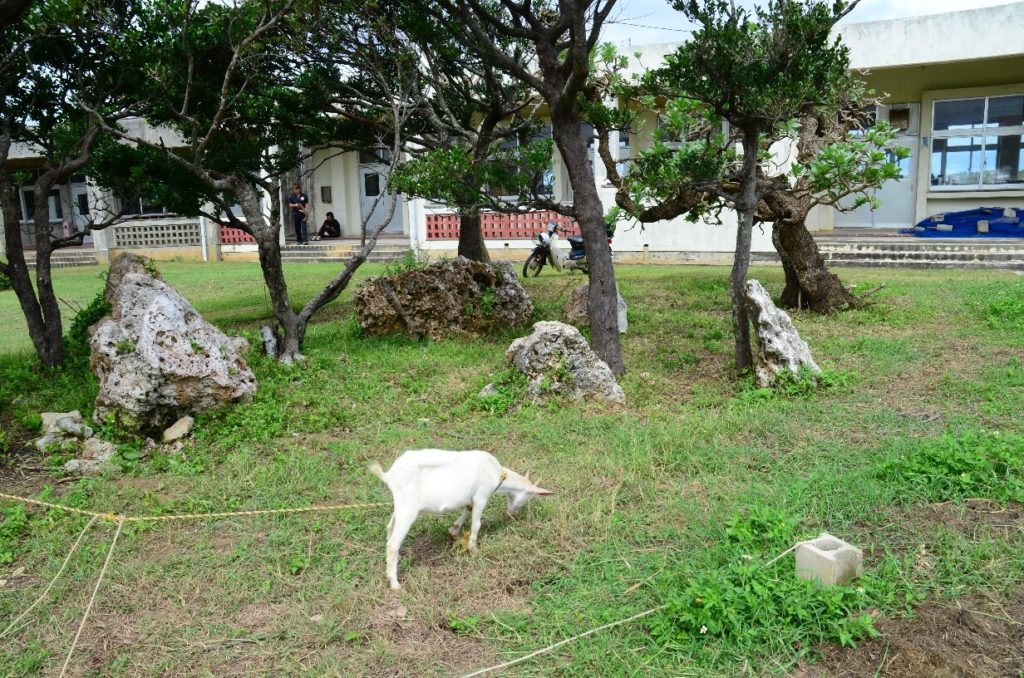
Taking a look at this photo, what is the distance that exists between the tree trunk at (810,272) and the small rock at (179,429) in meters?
6.52

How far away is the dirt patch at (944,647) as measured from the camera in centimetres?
275

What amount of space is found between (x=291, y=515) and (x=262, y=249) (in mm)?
4233

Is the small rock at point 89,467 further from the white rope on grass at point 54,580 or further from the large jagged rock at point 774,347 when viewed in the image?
the large jagged rock at point 774,347

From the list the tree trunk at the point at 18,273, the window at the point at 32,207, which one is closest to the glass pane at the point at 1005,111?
the tree trunk at the point at 18,273

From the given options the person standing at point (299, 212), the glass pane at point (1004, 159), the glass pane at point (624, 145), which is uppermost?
the glass pane at point (624, 145)

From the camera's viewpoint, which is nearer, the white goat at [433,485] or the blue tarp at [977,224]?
the white goat at [433,485]

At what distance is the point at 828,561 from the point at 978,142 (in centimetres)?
1588

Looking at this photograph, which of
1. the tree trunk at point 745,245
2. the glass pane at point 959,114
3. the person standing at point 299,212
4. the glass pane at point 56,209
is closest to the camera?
the tree trunk at point 745,245

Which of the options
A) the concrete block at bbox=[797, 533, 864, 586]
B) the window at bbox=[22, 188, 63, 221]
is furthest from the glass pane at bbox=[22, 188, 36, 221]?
the concrete block at bbox=[797, 533, 864, 586]

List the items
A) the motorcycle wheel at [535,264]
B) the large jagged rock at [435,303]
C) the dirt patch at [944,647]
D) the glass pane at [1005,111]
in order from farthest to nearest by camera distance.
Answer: the glass pane at [1005,111]
the motorcycle wheel at [535,264]
the large jagged rock at [435,303]
the dirt patch at [944,647]

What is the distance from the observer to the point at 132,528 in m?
4.25

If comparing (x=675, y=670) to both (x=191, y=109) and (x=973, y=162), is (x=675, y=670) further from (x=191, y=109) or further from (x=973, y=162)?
(x=973, y=162)

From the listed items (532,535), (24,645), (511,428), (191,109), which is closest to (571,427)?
(511,428)

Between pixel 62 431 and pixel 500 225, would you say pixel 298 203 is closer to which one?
pixel 500 225
